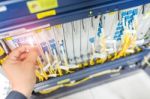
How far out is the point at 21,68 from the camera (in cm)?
77

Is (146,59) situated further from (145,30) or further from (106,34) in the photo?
(106,34)

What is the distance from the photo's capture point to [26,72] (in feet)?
2.55

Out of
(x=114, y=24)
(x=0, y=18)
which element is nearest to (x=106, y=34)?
(x=114, y=24)

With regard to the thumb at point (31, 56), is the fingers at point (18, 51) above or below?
above

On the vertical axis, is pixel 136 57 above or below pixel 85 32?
below

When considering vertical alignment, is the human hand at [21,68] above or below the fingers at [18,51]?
below

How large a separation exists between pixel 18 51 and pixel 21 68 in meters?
0.08

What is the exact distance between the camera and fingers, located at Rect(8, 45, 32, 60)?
0.72 m

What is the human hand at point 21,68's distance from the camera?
29.2 inches

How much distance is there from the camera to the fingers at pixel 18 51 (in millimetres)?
716

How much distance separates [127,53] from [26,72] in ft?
1.97

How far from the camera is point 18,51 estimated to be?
716mm

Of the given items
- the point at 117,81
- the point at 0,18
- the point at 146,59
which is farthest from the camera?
the point at 117,81

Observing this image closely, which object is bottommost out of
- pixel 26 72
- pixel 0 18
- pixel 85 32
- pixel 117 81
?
pixel 117 81
